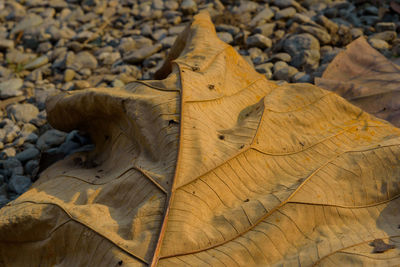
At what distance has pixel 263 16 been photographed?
3.47 m

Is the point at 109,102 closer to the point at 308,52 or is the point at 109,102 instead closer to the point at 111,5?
the point at 308,52

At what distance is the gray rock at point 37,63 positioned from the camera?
3322mm

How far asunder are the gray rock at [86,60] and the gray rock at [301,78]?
1600 millimetres

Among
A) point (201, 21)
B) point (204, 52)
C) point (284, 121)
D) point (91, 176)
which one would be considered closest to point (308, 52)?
point (201, 21)

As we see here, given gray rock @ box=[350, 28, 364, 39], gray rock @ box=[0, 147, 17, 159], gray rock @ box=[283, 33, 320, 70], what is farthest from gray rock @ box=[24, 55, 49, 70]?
gray rock @ box=[350, 28, 364, 39]

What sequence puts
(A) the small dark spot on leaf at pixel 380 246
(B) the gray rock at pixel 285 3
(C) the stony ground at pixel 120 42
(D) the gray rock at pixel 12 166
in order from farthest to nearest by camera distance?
(B) the gray rock at pixel 285 3, (C) the stony ground at pixel 120 42, (D) the gray rock at pixel 12 166, (A) the small dark spot on leaf at pixel 380 246

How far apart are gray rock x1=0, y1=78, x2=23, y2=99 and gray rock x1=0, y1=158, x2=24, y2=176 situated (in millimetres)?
819

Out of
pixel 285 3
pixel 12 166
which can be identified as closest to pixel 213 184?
pixel 12 166

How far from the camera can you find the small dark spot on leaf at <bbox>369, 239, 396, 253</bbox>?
122 centimetres

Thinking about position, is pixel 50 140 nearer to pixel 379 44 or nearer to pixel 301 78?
pixel 301 78

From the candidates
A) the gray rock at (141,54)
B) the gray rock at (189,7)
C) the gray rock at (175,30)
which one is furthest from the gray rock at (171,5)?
the gray rock at (141,54)

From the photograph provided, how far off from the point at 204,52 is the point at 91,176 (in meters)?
0.83

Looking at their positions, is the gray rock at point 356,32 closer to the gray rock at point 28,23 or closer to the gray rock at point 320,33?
the gray rock at point 320,33

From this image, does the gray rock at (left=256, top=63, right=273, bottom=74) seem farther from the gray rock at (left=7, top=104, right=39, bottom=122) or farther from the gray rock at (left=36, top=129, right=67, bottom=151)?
the gray rock at (left=7, top=104, right=39, bottom=122)
